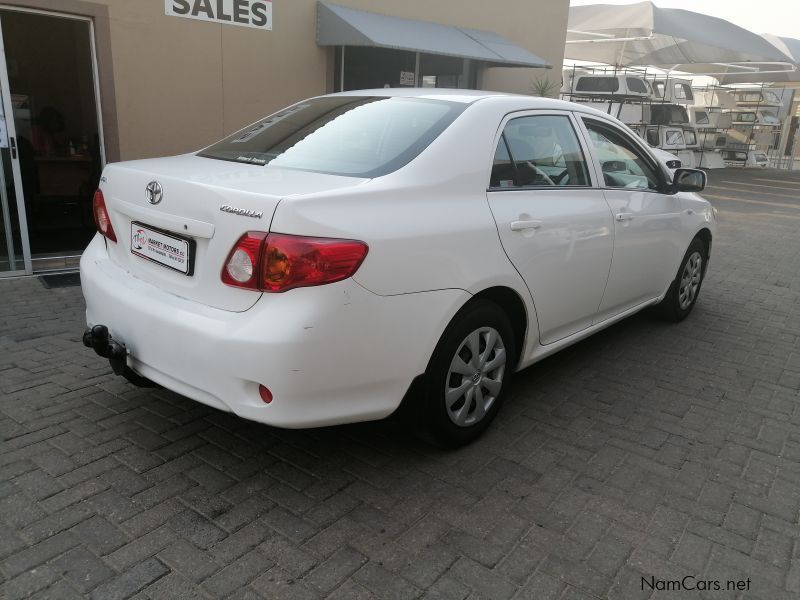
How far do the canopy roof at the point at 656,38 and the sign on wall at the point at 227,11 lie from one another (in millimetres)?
11149

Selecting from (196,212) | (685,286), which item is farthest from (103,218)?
(685,286)

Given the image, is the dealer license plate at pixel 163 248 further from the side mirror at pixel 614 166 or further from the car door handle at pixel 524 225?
the side mirror at pixel 614 166

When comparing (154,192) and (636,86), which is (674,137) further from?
(154,192)

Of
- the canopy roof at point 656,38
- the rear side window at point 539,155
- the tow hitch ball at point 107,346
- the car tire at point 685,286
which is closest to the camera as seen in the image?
the tow hitch ball at point 107,346

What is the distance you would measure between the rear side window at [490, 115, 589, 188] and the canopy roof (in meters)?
13.7

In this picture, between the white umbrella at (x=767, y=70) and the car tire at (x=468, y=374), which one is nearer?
the car tire at (x=468, y=374)

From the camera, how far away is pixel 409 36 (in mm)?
8422

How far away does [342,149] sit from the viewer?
3.04m

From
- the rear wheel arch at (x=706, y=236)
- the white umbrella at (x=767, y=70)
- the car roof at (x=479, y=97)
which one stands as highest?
the white umbrella at (x=767, y=70)

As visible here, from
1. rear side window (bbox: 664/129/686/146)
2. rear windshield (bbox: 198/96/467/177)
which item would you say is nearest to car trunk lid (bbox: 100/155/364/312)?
rear windshield (bbox: 198/96/467/177)

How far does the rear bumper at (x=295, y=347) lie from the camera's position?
2352mm

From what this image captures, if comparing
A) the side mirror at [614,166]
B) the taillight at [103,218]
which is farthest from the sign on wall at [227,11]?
the side mirror at [614,166]

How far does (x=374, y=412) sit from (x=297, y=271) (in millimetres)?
695

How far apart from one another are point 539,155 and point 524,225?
533mm
